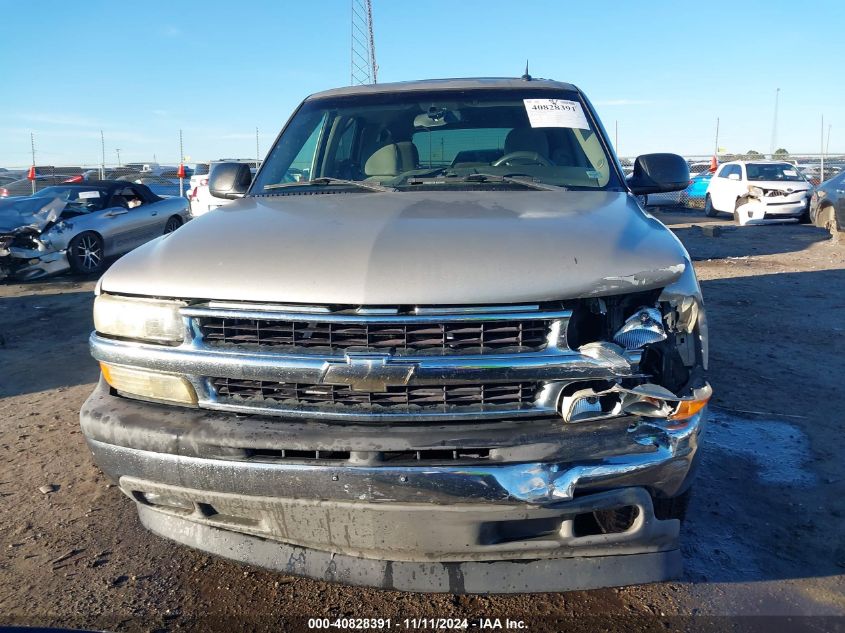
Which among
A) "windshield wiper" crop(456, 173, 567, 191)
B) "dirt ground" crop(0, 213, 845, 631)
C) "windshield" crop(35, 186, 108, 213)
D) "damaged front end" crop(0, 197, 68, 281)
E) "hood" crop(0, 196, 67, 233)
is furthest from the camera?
"windshield" crop(35, 186, 108, 213)

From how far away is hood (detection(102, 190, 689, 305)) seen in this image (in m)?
2.15

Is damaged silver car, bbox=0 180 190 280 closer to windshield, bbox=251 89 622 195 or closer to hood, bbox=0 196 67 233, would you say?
hood, bbox=0 196 67 233

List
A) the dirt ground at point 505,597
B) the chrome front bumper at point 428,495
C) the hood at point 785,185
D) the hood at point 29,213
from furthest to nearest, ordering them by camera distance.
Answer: the hood at point 785,185 < the hood at point 29,213 < the dirt ground at point 505,597 < the chrome front bumper at point 428,495

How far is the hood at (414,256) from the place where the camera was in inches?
84.8

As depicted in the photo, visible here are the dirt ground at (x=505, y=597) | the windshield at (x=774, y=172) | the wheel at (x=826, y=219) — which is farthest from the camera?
→ the windshield at (x=774, y=172)

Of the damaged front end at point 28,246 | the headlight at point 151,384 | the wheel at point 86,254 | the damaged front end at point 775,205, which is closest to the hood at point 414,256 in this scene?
the headlight at point 151,384

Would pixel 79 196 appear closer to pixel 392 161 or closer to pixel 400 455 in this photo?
pixel 392 161

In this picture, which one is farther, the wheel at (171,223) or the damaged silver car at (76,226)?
the wheel at (171,223)

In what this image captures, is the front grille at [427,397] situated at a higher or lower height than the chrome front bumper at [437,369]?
lower

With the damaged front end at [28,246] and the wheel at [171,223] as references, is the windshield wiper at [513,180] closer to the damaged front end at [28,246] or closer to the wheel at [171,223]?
the damaged front end at [28,246]

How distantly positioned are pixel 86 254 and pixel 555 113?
8575 millimetres

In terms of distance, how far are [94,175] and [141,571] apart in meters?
24.7

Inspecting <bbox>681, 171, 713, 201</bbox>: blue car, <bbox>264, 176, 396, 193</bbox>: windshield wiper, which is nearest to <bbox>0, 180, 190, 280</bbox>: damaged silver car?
<bbox>264, 176, 396, 193</bbox>: windshield wiper

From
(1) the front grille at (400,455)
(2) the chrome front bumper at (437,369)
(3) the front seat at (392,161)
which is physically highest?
(3) the front seat at (392,161)
